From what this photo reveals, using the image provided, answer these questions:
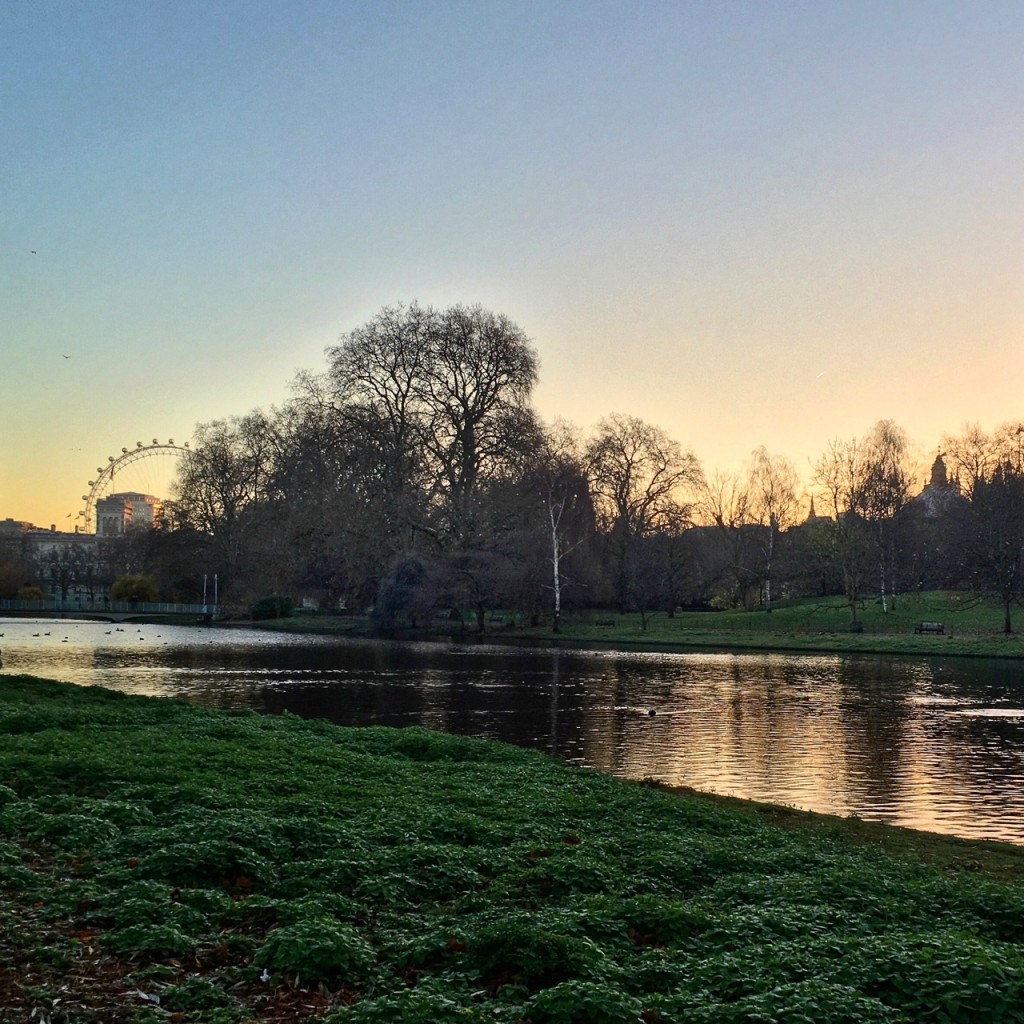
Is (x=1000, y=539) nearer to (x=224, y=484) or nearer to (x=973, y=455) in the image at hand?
(x=973, y=455)

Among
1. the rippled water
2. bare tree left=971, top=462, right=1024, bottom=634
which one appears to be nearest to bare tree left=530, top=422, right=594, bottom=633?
the rippled water

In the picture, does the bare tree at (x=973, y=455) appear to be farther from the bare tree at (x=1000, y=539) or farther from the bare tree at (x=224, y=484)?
the bare tree at (x=224, y=484)

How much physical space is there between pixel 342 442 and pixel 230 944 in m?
68.9

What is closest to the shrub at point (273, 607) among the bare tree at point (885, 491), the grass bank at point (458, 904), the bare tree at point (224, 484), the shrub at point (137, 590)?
the bare tree at point (224, 484)

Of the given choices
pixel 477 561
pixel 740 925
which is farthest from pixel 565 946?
pixel 477 561

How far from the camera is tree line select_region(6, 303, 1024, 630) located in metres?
71.2

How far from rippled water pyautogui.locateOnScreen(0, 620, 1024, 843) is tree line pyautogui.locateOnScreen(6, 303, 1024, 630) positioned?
57.3 feet

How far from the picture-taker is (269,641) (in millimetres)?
64250

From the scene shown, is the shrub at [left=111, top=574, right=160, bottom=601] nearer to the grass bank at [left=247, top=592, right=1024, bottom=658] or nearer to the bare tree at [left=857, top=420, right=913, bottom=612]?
the grass bank at [left=247, top=592, right=1024, bottom=658]

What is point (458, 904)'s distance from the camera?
7.64 meters

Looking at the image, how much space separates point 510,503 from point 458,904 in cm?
6608

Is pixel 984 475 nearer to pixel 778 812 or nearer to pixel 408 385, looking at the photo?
pixel 408 385

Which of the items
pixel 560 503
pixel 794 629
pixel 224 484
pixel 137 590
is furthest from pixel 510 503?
pixel 137 590

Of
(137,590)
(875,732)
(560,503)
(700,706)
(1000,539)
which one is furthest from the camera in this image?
(137,590)
